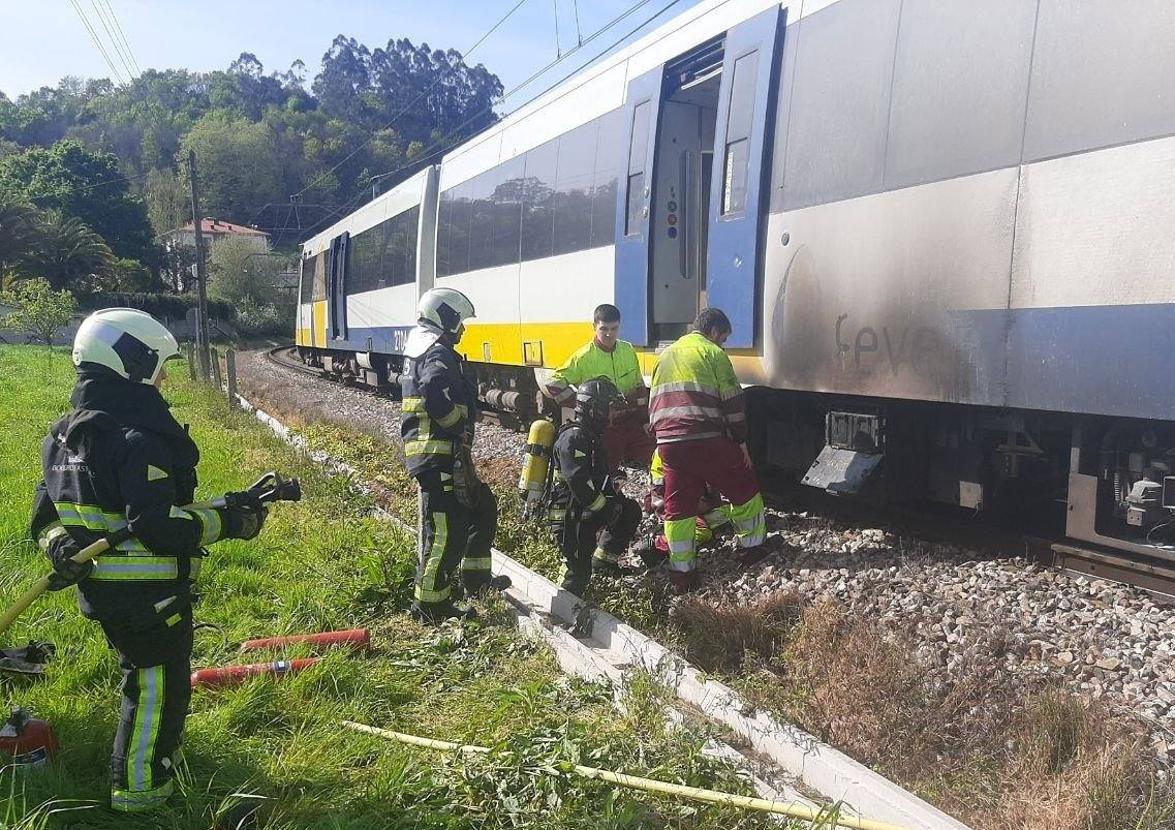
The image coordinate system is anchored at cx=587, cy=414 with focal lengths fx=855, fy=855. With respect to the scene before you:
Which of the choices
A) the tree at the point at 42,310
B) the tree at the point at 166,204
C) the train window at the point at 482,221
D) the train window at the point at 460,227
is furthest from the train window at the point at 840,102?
the tree at the point at 166,204

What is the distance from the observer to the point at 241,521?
2.97 metres

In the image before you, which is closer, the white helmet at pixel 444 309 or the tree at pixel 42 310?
the white helmet at pixel 444 309

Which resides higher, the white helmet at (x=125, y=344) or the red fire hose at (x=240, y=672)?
the white helmet at (x=125, y=344)

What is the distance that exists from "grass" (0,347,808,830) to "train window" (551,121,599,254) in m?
4.08

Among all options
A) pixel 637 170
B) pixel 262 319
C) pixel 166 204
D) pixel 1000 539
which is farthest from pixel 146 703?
pixel 166 204

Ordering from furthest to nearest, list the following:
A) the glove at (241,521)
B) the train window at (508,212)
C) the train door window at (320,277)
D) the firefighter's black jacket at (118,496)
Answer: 1. the train door window at (320,277)
2. the train window at (508,212)
3. the glove at (241,521)
4. the firefighter's black jacket at (118,496)

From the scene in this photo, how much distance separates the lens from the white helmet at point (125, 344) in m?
2.72

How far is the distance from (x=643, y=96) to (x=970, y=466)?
4171 millimetres

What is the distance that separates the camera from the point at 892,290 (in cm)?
493

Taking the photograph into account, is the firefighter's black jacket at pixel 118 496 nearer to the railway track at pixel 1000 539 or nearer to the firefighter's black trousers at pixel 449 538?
the firefighter's black trousers at pixel 449 538

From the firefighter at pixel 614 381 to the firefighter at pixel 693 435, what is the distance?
592 millimetres

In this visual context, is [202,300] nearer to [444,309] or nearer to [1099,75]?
[444,309]

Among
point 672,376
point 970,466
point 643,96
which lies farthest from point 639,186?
point 970,466

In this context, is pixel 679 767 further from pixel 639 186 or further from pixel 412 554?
pixel 639 186
